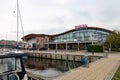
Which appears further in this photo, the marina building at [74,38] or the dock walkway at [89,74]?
the marina building at [74,38]

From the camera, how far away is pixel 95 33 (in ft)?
241

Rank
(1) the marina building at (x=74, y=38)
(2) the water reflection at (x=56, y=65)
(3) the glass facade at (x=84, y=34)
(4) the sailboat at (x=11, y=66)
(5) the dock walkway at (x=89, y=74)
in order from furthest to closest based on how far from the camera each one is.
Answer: (3) the glass facade at (x=84, y=34)
(1) the marina building at (x=74, y=38)
(2) the water reflection at (x=56, y=65)
(5) the dock walkway at (x=89, y=74)
(4) the sailboat at (x=11, y=66)

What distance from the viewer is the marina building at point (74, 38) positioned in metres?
68.1

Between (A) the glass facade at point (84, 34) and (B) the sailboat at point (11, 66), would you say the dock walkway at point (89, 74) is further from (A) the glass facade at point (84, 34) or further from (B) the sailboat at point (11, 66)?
(A) the glass facade at point (84, 34)

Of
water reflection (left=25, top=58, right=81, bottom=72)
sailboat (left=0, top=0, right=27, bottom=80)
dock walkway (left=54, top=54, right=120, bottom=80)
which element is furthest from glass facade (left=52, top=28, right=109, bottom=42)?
sailboat (left=0, top=0, right=27, bottom=80)

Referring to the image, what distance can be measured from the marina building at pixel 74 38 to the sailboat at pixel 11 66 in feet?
184

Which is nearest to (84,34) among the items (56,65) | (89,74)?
(56,65)

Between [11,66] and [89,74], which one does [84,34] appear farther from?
[11,66]

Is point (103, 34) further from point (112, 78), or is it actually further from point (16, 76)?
point (16, 76)

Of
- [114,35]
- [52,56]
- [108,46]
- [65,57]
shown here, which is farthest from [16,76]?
[108,46]

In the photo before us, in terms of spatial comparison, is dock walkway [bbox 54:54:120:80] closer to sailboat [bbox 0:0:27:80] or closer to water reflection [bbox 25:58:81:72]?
sailboat [bbox 0:0:27:80]

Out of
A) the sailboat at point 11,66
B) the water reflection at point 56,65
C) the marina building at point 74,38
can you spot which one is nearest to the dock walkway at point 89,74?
the sailboat at point 11,66

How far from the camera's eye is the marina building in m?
68.1

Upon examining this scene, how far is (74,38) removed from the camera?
77250 mm
